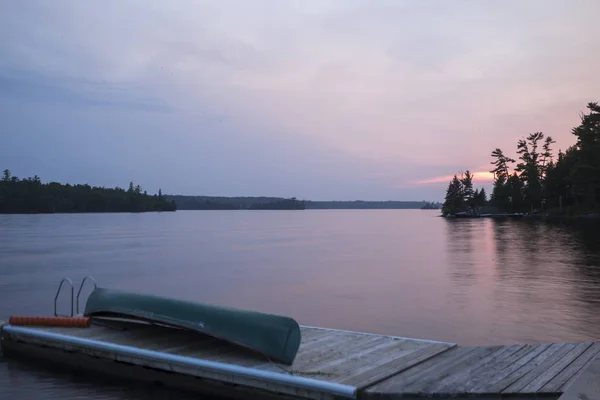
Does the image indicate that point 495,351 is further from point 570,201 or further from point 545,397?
point 570,201

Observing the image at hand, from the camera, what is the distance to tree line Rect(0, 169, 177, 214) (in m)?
138

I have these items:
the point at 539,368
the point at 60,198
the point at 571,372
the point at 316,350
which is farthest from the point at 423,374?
the point at 60,198

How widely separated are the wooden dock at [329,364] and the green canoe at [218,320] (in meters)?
0.21

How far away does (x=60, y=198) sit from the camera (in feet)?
494

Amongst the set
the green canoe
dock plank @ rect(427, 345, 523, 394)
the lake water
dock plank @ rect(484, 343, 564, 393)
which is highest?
the green canoe

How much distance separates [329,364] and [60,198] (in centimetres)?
15927

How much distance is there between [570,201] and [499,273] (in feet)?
211

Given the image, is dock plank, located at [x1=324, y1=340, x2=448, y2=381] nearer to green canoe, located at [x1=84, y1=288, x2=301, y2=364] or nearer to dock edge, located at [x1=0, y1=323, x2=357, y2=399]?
dock edge, located at [x1=0, y1=323, x2=357, y2=399]

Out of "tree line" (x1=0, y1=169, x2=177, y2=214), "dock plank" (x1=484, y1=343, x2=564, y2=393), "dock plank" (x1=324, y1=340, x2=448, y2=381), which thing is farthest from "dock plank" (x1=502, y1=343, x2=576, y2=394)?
"tree line" (x1=0, y1=169, x2=177, y2=214)

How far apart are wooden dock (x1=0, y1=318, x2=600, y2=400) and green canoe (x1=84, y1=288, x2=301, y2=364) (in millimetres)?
208

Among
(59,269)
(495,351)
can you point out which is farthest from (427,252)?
(495,351)

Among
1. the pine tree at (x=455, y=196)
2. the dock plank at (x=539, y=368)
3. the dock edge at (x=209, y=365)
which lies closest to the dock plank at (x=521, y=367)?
the dock plank at (x=539, y=368)

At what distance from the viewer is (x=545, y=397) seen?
5.14 meters

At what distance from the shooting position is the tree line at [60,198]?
138m
